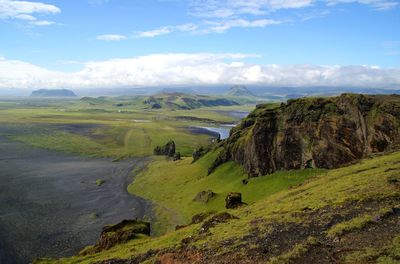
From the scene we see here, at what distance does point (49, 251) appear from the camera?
83250mm

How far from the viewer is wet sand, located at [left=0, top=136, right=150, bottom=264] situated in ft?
287

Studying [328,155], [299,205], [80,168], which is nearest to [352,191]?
[299,205]

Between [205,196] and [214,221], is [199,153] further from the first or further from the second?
[214,221]

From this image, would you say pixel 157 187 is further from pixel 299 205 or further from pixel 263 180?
pixel 299 205

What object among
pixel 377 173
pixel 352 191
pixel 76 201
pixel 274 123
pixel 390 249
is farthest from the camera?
pixel 76 201

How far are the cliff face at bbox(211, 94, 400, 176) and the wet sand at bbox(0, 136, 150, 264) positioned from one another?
3853 cm

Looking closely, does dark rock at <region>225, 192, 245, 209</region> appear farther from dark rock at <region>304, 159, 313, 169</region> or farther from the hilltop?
dark rock at <region>304, 159, 313, 169</region>

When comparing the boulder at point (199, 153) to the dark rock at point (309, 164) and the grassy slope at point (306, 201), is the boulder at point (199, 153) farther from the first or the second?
the grassy slope at point (306, 201)

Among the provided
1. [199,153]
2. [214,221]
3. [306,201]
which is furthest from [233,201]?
[199,153]

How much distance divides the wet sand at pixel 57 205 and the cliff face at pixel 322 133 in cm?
3853

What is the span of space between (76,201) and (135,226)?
6111cm

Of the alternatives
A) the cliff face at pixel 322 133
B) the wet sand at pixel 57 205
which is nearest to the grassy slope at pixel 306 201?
the cliff face at pixel 322 133

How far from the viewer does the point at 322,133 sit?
9131 centimetres

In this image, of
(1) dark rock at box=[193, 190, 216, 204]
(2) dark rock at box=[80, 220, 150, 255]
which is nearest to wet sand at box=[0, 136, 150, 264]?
(1) dark rock at box=[193, 190, 216, 204]
